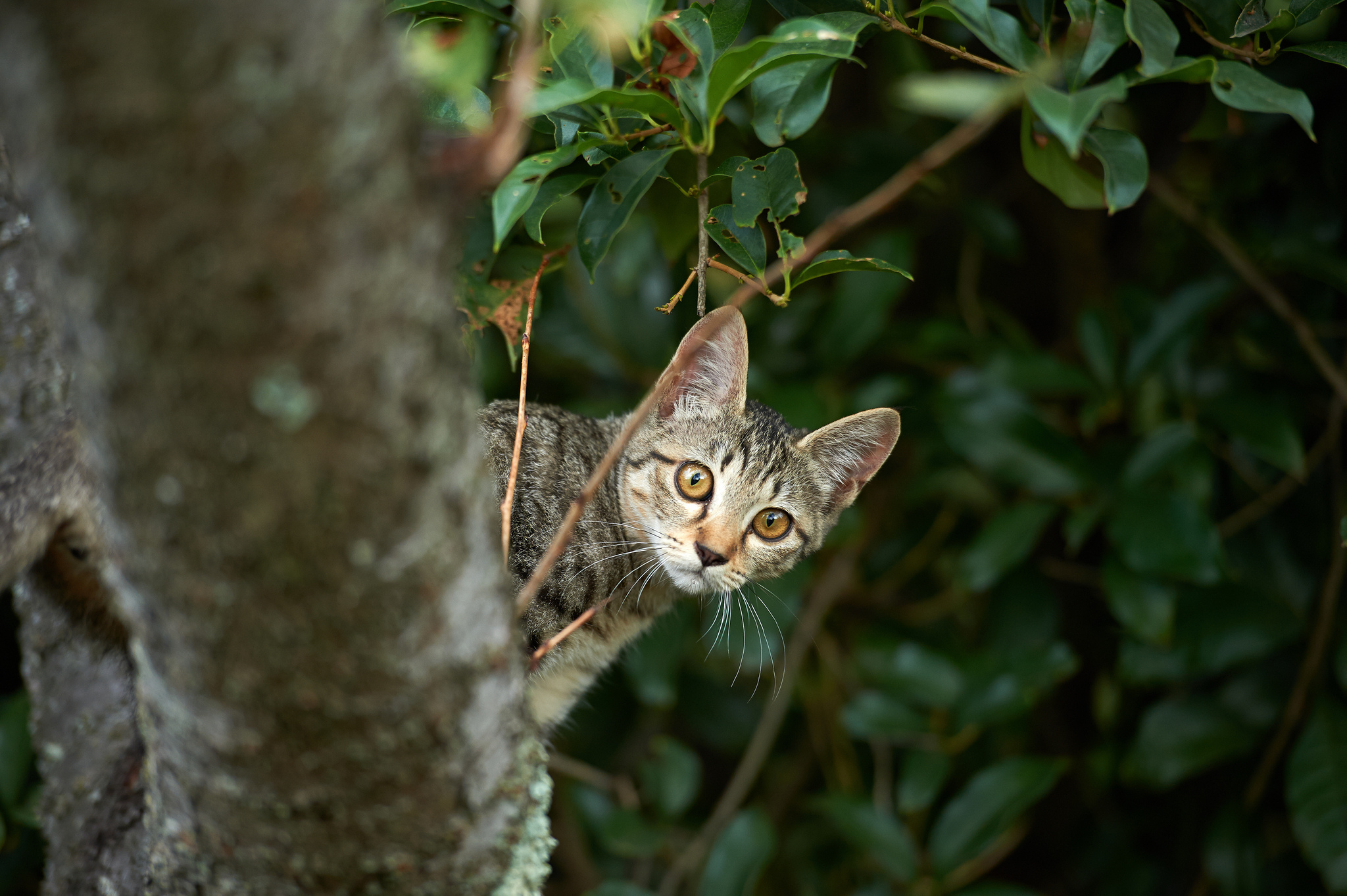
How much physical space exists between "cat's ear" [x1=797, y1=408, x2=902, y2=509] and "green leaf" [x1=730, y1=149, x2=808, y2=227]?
33.4 inches

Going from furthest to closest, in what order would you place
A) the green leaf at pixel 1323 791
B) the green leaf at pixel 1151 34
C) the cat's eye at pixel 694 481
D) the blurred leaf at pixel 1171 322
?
the blurred leaf at pixel 1171 322, the green leaf at pixel 1323 791, the cat's eye at pixel 694 481, the green leaf at pixel 1151 34

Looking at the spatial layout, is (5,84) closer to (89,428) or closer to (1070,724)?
(89,428)

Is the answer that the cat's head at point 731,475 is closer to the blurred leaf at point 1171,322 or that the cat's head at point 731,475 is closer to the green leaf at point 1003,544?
the green leaf at point 1003,544

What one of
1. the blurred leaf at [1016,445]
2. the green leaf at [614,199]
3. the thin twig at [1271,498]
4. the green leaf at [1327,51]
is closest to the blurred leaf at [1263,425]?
the thin twig at [1271,498]

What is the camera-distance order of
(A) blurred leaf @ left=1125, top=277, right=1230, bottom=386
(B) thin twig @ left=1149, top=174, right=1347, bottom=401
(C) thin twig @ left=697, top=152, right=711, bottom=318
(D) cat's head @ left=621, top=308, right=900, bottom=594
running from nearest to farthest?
1. (C) thin twig @ left=697, top=152, right=711, bottom=318
2. (D) cat's head @ left=621, top=308, right=900, bottom=594
3. (B) thin twig @ left=1149, top=174, right=1347, bottom=401
4. (A) blurred leaf @ left=1125, top=277, right=1230, bottom=386

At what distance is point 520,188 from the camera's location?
1.17 meters

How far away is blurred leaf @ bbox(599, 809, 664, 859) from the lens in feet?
8.56

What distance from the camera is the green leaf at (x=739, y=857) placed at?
2.50 meters

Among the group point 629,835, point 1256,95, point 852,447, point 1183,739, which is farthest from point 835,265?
point 1183,739

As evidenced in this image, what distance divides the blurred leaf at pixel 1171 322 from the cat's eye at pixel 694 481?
4.54 ft

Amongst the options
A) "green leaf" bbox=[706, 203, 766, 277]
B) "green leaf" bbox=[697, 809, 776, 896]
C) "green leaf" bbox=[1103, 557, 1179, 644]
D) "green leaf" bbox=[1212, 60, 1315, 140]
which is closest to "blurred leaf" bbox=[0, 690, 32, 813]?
"green leaf" bbox=[697, 809, 776, 896]

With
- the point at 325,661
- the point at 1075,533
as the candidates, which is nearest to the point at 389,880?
the point at 325,661

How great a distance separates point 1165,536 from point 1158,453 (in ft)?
0.90

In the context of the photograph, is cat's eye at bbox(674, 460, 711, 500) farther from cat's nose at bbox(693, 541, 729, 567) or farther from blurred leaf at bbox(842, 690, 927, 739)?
blurred leaf at bbox(842, 690, 927, 739)
